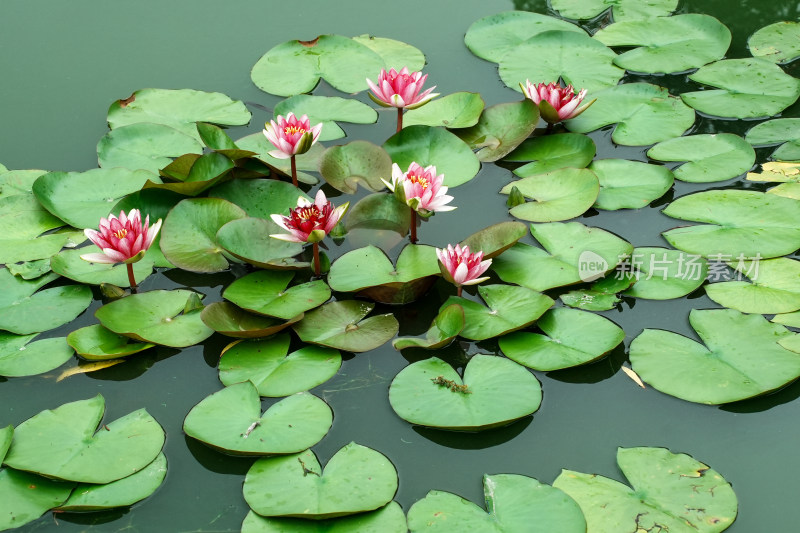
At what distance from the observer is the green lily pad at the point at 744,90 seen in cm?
391

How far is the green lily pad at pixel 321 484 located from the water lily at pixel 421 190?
42.3 inches

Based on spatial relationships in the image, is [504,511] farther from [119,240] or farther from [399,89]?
[399,89]

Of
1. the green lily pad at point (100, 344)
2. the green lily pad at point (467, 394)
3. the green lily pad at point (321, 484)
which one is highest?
the green lily pad at point (100, 344)

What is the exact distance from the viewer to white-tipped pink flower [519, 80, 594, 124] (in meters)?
3.66

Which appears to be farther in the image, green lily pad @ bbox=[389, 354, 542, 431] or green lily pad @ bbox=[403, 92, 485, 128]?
green lily pad @ bbox=[403, 92, 485, 128]

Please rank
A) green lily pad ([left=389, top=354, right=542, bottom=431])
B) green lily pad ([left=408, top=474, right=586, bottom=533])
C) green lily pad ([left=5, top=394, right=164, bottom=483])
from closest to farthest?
green lily pad ([left=408, top=474, right=586, bottom=533]) < green lily pad ([left=5, top=394, right=164, bottom=483]) < green lily pad ([left=389, top=354, right=542, bottom=431])

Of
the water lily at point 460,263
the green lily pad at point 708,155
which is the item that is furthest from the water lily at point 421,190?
the green lily pad at point 708,155

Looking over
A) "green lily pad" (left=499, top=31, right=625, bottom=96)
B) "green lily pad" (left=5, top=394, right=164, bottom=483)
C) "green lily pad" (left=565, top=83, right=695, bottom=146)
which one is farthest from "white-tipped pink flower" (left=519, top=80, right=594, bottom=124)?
"green lily pad" (left=5, top=394, right=164, bottom=483)

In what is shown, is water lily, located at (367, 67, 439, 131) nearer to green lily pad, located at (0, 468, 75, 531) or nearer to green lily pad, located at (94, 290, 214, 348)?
green lily pad, located at (94, 290, 214, 348)

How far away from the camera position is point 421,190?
303 centimetres

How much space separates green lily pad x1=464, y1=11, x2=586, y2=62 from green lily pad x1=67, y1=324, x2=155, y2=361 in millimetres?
2632

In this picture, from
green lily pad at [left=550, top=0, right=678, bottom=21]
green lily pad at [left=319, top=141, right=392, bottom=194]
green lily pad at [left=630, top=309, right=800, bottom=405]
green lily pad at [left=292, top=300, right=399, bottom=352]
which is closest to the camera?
green lily pad at [left=630, top=309, right=800, bottom=405]

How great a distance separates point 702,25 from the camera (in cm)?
446

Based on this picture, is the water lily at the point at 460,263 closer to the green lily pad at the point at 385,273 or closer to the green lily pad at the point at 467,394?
the green lily pad at the point at 385,273
